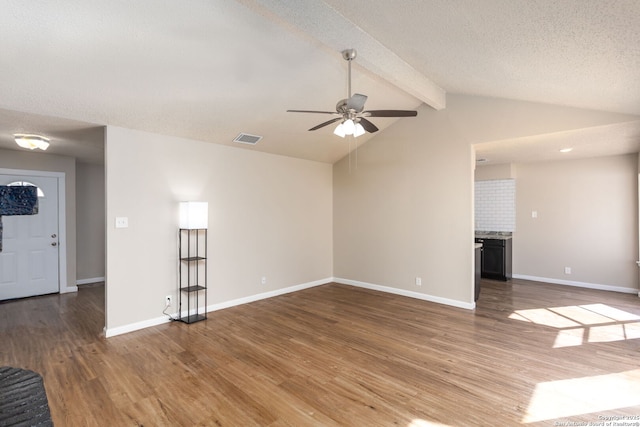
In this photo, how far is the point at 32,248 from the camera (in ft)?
17.4

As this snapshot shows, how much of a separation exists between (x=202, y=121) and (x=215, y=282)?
88.3 inches

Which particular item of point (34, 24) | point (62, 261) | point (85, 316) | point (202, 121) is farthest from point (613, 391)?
point (62, 261)

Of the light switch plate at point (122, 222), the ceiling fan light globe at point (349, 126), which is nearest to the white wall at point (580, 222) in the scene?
the ceiling fan light globe at point (349, 126)

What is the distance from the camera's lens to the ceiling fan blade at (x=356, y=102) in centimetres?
263

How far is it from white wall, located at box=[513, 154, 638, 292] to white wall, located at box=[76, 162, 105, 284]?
8.55 m

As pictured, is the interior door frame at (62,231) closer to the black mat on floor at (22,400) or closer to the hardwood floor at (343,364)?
the hardwood floor at (343,364)

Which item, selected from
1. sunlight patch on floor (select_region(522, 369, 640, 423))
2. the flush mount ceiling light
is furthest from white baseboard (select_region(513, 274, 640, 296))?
the flush mount ceiling light

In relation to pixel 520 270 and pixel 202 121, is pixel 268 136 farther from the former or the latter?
pixel 520 270

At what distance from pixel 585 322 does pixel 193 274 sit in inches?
200

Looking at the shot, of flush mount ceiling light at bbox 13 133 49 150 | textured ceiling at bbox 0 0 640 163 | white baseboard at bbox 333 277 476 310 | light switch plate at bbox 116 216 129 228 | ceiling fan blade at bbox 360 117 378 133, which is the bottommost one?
white baseboard at bbox 333 277 476 310

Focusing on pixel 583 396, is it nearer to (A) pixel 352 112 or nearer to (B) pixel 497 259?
(A) pixel 352 112

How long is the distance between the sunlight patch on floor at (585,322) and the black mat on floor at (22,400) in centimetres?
414

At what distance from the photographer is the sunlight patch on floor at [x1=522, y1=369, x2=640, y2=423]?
2.19 m

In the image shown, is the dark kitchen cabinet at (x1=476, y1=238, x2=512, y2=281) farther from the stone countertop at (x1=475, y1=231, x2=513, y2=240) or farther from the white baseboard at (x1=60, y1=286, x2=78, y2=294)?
the white baseboard at (x1=60, y1=286, x2=78, y2=294)
